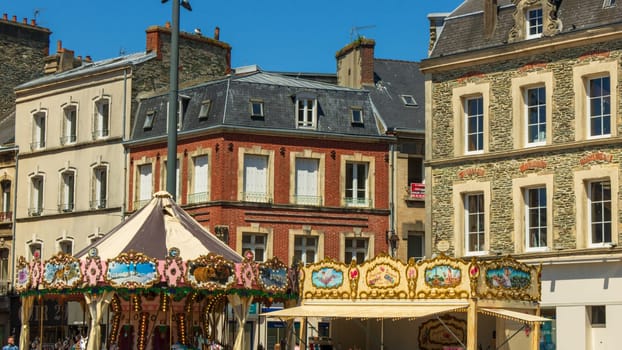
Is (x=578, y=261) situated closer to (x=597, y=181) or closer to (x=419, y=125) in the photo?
(x=597, y=181)

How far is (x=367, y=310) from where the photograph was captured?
94.8 ft

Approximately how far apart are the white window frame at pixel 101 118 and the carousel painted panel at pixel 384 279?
64.6 feet

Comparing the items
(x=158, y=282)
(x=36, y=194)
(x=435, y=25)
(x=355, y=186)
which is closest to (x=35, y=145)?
(x=36, y=194)

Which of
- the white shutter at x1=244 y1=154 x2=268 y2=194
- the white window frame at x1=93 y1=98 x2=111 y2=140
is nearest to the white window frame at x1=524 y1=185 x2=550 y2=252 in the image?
the white shutter at x1=244 y1=154 x2=268 y2=194

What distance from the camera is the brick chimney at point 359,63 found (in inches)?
1794

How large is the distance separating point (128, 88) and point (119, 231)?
19.3 meters

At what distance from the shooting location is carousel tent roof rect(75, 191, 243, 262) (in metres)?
26.5

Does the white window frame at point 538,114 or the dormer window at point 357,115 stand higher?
the dormer window at point 357,115

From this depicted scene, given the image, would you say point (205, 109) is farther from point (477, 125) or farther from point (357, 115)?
point (477, 125)

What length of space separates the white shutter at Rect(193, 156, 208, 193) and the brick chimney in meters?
6.07

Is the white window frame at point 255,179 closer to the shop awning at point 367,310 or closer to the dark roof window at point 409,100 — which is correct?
the dark roof window at point 409,100

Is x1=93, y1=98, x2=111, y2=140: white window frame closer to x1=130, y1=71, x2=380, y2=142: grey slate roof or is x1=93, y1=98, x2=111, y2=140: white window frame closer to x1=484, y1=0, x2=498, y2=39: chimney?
x1=130, y1=71, x2=380, y2=142: grey slate roof

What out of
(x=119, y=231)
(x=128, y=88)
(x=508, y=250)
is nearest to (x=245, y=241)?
(x=128, y=88)

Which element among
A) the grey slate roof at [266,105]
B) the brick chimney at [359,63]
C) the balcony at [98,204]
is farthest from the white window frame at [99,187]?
the brick chimney at [359,63]
